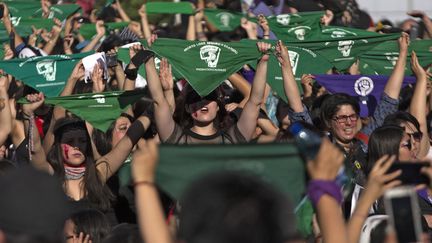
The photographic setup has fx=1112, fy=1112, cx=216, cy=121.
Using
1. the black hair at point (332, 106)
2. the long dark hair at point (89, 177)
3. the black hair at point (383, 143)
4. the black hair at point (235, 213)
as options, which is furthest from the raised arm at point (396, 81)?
the black hair at point (235, 213)

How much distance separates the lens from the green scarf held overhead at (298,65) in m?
8.86

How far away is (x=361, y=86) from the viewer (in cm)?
947

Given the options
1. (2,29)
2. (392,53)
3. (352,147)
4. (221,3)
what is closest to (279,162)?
(352,147)

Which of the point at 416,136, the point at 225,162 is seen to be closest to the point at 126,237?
the point at 225,162

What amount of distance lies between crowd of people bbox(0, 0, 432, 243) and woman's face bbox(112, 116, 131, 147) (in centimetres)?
1

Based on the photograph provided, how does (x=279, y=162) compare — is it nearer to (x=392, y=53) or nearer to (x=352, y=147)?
(x=352, y=147)

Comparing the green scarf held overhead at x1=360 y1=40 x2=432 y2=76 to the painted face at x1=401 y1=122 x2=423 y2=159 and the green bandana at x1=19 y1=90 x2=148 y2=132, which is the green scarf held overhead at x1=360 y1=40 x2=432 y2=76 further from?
the green bandana at x1=19 y1=90 x2=148 y2=132

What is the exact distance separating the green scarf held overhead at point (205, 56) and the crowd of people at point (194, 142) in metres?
0.03

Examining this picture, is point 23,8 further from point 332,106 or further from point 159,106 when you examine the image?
point 159,106

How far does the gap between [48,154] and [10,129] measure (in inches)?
26.2

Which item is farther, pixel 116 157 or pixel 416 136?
pixel 416 136

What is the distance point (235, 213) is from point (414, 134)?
5284 mm

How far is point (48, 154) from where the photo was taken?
24.9 feet

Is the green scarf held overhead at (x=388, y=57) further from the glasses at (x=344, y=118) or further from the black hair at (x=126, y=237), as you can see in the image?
the black hair at (x=126, y=237)
